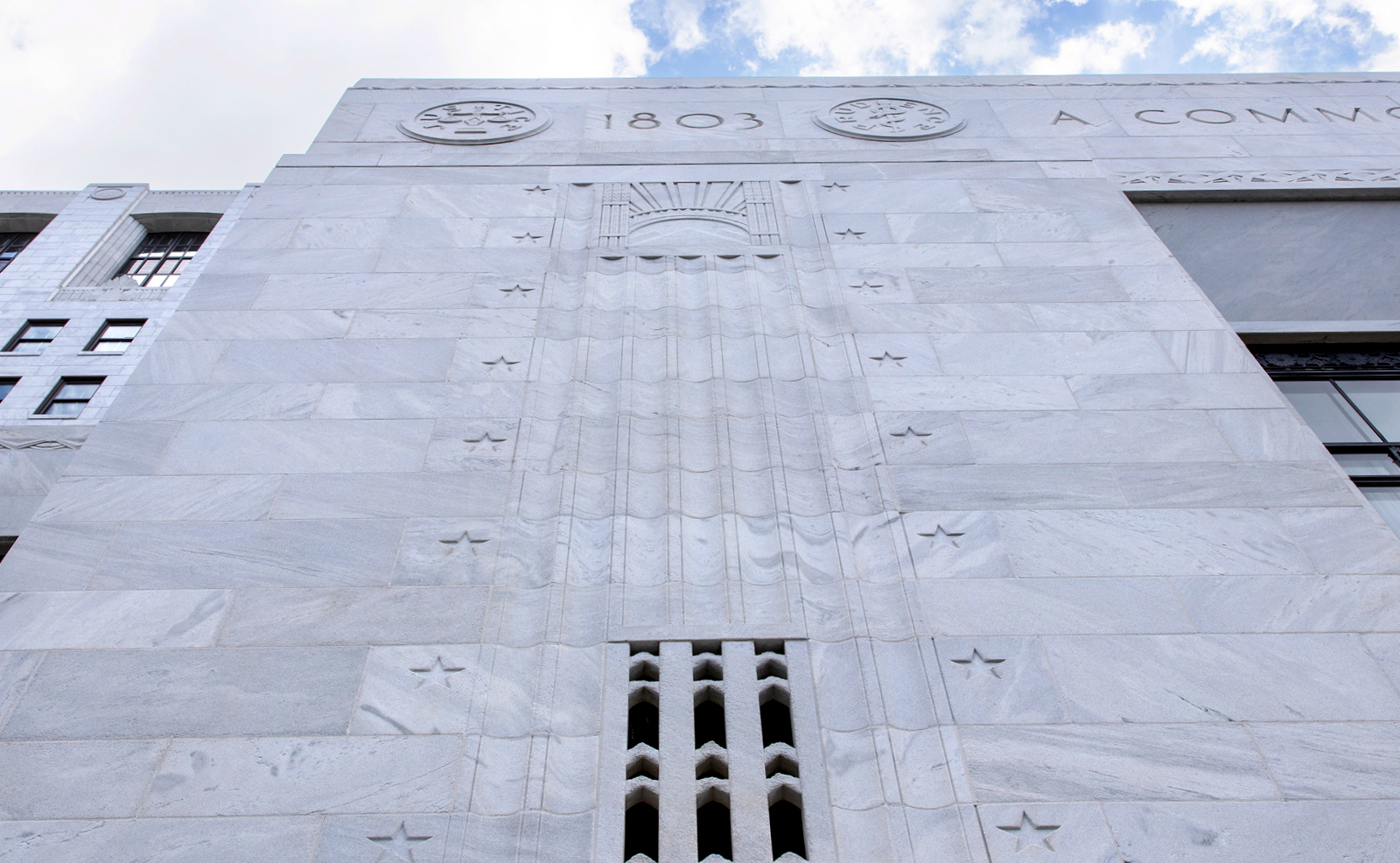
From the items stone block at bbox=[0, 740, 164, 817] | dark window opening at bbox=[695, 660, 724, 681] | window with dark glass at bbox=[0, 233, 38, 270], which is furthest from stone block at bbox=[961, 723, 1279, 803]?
window with dark glass at bbox=[0, 233, 38, 270]

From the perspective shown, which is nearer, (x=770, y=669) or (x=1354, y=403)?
(x=770, y=669)

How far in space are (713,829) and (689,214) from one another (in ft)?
23.7

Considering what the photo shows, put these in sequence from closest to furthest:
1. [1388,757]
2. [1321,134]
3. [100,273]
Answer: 1. [1388,757]
2. [1321,134]
3. [100,273]

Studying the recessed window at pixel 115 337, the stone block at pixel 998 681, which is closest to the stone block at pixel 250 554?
the stone block at pixel 998 681

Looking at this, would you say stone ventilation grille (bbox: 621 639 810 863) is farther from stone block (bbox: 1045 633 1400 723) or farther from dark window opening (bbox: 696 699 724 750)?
stone block (bbox: 1045 633 1400 723)

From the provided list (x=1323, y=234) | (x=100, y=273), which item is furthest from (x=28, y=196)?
(x=1323, y=234)

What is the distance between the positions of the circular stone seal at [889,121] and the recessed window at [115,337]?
12663mm

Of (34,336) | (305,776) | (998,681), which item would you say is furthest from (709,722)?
(34,336)

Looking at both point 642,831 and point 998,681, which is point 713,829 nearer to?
point 642,831

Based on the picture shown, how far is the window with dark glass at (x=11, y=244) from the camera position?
18.4m

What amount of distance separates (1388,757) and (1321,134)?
10.7m

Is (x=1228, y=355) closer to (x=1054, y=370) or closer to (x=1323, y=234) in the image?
(x=1054, y=370)

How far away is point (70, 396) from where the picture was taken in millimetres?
14867

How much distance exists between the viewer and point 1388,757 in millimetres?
4891
